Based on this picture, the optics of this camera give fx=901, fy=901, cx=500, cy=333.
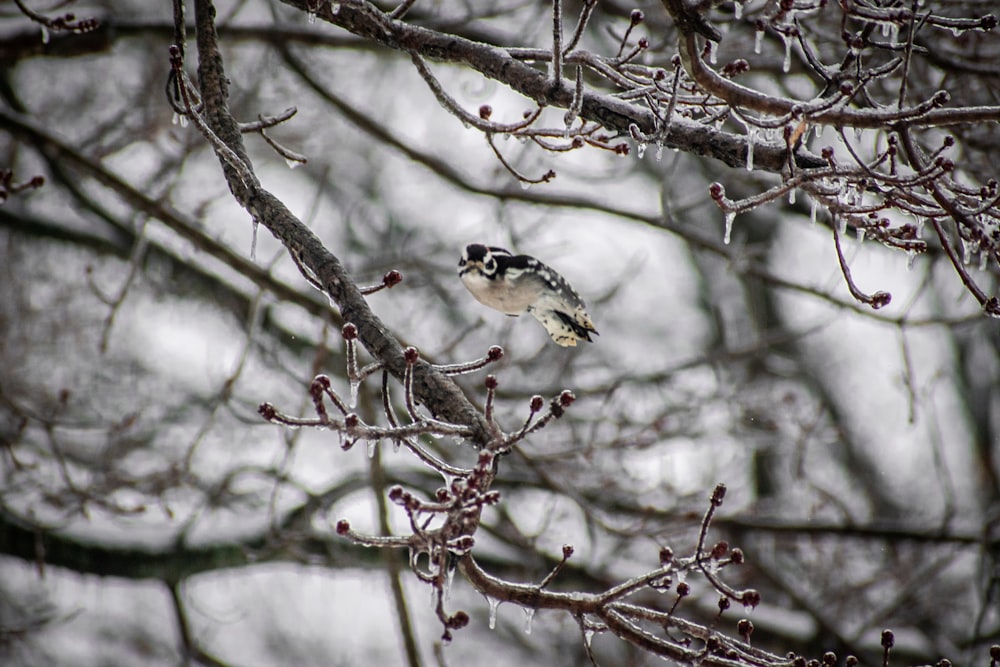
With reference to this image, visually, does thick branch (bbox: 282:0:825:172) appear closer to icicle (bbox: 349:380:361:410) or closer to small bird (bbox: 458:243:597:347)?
small bird (bbox: 458:243:597:347)

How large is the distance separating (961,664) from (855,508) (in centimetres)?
349

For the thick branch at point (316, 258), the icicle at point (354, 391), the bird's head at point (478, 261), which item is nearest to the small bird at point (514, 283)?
the bird's head at point (478, 261)

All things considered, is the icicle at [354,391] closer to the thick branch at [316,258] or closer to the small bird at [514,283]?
the thick branch at [316,258]

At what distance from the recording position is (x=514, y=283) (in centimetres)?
291

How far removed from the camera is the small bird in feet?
9.52

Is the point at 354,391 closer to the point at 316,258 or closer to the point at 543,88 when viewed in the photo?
the point at 316,258

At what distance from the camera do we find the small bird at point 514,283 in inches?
114

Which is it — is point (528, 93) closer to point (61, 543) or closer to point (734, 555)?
point (734, 555)

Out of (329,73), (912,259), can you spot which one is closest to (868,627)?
(912,259)

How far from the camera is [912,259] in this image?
8.65ft

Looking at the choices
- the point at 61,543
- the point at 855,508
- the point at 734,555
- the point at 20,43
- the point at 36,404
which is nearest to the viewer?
the point at 734,555

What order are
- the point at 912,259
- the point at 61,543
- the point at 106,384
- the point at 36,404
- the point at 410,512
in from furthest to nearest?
the point at 106,384, the point at 36,404, the point at 61,543, the point at 912,259, the point at 410,512

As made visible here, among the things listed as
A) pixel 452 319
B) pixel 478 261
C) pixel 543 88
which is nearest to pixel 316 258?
pixel 478 261

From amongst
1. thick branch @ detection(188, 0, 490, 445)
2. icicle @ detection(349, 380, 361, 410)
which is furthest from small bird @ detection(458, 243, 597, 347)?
icicle @ detection(349, 380, 361, 410)
